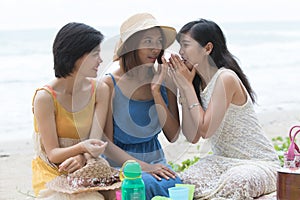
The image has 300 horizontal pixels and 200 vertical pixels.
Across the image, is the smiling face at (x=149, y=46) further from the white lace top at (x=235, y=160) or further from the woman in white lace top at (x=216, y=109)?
the white lace top at (x=235, y=160)

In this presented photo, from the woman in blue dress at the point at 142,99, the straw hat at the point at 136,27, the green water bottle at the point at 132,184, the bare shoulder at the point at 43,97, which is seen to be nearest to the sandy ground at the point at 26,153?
the woman in blue dress at the point at 142,99

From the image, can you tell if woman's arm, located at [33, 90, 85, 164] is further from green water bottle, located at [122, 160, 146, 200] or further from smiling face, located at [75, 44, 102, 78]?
green water bottle, located at [122, 160, 146, 200]

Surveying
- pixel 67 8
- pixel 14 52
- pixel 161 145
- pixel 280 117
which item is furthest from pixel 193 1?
pixel 161 145

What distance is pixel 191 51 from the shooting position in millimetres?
3020

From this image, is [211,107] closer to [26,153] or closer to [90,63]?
[90,63]

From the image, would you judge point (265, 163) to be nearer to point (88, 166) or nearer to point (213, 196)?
point (213, 196)

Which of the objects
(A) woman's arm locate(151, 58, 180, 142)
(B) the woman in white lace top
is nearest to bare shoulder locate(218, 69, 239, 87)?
(B) the woman in white lace top

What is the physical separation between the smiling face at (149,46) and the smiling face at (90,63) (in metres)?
0.23

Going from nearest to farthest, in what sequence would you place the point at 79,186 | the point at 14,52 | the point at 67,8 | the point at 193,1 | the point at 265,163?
the point at 79,186
the point at 265,163
the point at 14,52
the point at 67,8
the point at 193,1

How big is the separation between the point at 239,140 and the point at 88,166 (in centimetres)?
88

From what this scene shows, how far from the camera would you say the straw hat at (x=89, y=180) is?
8.79ft

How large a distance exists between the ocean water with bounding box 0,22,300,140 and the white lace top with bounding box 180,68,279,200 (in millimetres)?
519

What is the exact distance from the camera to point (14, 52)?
14070 millimetres

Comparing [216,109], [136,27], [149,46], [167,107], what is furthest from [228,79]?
[136,27]
